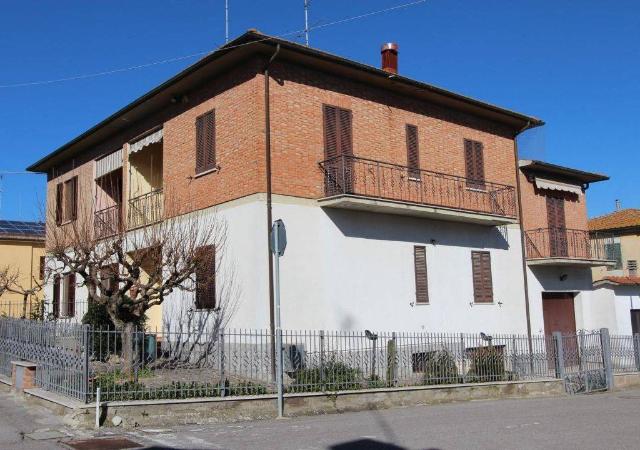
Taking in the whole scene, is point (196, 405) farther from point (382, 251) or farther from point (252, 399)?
point (382, 251)

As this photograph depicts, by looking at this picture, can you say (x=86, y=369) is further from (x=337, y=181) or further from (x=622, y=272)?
(x=622, y=272)

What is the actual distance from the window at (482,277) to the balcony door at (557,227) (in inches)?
130

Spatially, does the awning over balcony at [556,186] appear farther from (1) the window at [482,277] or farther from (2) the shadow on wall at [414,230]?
(1) the window at [482,277]

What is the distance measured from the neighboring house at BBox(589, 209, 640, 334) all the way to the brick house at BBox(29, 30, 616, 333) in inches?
219

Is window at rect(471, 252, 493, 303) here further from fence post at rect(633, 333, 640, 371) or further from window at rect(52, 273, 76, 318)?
window at rect(52, 273, 76, 318)

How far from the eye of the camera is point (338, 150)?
1593 cm

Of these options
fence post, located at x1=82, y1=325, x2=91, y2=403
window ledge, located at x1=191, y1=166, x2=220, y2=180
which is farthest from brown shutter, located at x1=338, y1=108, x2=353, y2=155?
fence post, located at x1=82, y1=325, x2=91, y2=403

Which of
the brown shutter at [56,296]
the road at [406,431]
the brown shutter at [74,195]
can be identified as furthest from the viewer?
the brown shutter at [56,296]

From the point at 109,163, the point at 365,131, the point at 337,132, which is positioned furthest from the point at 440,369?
the point at 109,163

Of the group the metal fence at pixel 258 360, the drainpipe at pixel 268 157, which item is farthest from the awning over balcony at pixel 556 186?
the drainpipe at pixel 268 157

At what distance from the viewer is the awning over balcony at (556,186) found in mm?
21734

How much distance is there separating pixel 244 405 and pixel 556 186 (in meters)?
15.3

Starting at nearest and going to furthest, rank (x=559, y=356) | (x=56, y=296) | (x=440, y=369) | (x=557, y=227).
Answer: (x=440, y=369) < (x=559, y=356) < (x=557, y=227) < (x=56, y=296)

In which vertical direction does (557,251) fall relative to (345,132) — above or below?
below
